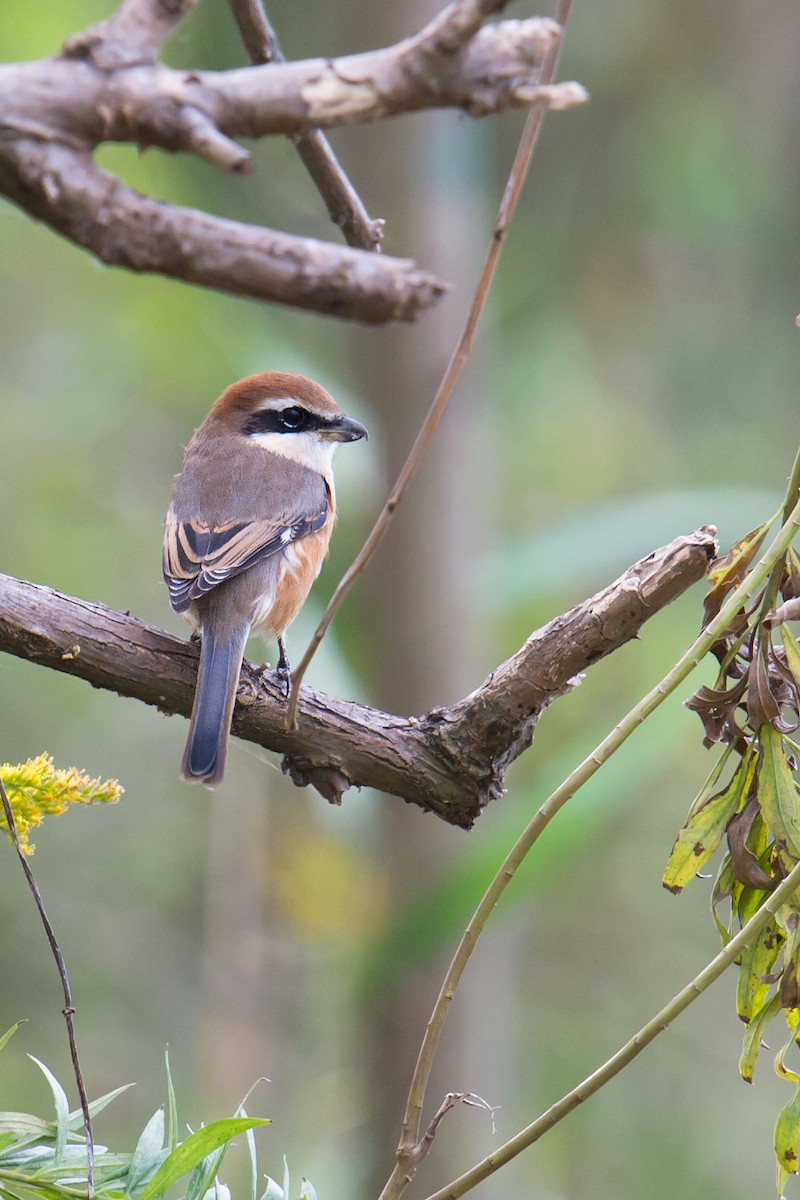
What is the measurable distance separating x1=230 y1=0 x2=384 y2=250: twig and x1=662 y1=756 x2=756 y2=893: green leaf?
1.01 meters

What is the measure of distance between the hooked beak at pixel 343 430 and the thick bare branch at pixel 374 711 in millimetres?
1359

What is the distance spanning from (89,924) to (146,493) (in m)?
2.63

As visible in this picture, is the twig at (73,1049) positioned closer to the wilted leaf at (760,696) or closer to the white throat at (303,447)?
the wilted leaf at (760,696)

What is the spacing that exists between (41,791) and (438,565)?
3.39 metres

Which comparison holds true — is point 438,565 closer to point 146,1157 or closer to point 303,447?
point 303,447

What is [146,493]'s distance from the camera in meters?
7.59

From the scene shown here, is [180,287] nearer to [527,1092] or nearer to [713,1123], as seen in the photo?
[527,1092]

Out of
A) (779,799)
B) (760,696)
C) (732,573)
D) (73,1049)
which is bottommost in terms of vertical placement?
(73,1049)

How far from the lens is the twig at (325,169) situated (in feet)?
6.72

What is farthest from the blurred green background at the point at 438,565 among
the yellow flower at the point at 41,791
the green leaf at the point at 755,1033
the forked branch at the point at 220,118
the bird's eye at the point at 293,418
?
the forked branch at the point at 220,118

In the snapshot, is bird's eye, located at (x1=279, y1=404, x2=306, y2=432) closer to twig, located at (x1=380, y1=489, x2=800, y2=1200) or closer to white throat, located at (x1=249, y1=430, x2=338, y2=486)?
white throat, located at (x1=249, y1=430, x2=338, y2=486)

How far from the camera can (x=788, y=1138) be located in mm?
1605

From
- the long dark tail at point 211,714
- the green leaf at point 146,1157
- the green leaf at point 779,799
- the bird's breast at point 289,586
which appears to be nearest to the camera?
the green leaf at point 146,1157

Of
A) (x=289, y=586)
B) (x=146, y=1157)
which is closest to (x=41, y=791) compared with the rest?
(x=146, y=1157)
